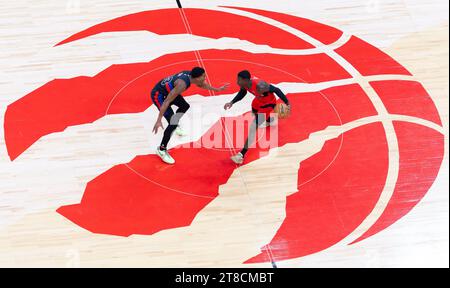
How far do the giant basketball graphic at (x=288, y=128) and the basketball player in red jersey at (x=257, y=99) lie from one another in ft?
1.56

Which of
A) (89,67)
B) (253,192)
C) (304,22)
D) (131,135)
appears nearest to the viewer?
(253,192)

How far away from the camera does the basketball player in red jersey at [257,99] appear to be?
997cm

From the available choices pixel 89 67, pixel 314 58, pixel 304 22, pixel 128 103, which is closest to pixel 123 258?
pixel 128 103

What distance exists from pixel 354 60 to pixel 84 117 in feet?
16.2

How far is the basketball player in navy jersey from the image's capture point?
9.70 meters

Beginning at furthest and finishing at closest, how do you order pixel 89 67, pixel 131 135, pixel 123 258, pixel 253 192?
pixel 89 67
pixel 131 135
pixel 253 192
pixel 123 258

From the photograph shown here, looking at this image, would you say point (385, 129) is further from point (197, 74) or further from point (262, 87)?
point (197, 74)

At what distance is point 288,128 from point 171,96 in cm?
238

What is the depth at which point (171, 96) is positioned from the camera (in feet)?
31.8

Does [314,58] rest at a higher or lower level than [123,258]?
higher

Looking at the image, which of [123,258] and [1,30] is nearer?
[123,258]

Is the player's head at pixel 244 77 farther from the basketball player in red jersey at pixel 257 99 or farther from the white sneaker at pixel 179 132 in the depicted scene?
the white sneaker at pixel 179 132

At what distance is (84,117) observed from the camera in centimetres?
1123

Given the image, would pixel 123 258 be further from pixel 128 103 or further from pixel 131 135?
pixel 128 103
